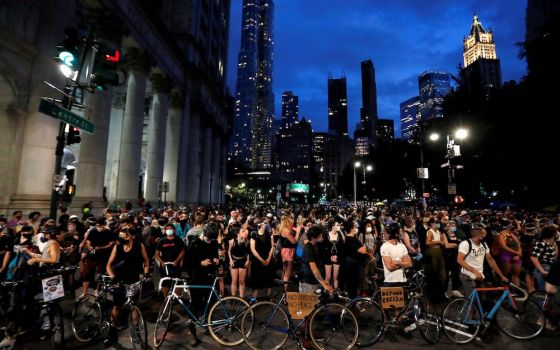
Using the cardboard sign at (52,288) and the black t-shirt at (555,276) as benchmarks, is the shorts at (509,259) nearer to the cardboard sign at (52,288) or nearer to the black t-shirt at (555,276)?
the black t-shirt at (555,276)

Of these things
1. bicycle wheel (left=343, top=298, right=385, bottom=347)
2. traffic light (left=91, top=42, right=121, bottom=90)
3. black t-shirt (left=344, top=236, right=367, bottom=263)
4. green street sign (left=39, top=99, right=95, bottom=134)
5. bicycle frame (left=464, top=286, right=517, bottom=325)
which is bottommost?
bicycle wheel (left=343, top=298, right=385, bottom=347)

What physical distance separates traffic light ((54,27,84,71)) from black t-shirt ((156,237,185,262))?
559 cm

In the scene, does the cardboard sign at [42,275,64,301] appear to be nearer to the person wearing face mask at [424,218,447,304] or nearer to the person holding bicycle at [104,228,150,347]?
the person holding bicycle at [104,228,150,347]

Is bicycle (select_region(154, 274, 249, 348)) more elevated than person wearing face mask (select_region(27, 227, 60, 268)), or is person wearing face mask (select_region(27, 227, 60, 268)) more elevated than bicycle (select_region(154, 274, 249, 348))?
person wearing face mask (select_region(27, 227, 60, 268))

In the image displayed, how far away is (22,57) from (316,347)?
694 inches

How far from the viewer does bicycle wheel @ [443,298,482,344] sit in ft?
19.7

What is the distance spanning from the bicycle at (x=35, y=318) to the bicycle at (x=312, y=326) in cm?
358

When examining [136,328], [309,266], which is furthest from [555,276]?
[136,328]

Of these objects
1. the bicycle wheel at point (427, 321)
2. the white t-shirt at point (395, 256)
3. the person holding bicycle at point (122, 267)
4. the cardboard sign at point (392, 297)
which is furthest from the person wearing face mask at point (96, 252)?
the bicycle wheel at point (427, 321)

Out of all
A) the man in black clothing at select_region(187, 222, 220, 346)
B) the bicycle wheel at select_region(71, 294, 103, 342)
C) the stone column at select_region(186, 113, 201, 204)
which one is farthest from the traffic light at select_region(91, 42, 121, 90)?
the stone column at select_region(186, 113, 201, 204)

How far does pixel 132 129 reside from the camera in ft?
72.9

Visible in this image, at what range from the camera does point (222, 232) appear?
12.1 m

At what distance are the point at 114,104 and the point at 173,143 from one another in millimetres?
6775

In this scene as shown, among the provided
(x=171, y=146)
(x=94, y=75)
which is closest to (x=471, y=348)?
(x=94, y=75)
